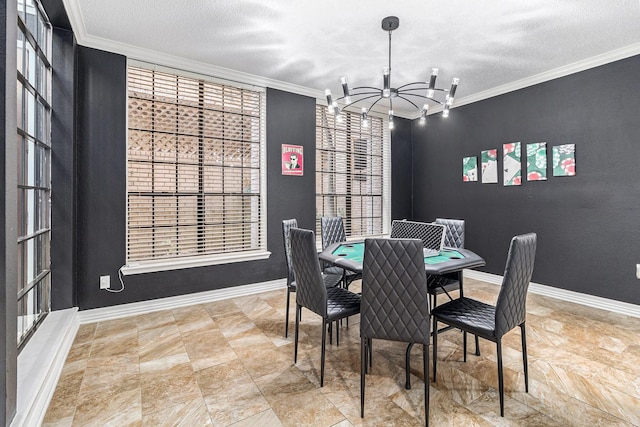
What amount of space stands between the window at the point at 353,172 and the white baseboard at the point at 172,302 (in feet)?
3.82

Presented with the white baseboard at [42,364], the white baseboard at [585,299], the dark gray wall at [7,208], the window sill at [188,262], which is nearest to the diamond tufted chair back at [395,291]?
the dark gray wall at [7,208]

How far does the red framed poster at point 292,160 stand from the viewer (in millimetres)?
4191

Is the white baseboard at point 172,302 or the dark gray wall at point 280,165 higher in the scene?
the dark gray wall at point 280,165

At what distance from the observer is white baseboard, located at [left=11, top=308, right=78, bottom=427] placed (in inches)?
60.8

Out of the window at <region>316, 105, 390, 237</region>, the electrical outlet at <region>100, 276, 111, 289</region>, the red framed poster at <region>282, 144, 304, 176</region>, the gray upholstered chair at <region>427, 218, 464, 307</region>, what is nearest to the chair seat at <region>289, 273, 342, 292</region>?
the gray upholstered chair at <region>427, 218, 464, 307</region>

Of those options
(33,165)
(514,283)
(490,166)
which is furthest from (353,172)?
(33,165)

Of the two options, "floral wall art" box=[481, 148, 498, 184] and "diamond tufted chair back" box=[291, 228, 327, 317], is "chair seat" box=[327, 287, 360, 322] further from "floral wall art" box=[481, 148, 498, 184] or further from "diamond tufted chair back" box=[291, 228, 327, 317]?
"floral wall art" box=[481, 148, 498, 184]

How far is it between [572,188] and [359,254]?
292 centimetres

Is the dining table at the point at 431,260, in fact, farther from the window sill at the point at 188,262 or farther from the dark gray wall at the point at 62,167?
the dark gray wall at the point at 62,167

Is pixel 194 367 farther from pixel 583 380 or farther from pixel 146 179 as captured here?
pixel 583 380

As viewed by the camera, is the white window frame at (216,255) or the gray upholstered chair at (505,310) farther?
the white window frame at (216,255)

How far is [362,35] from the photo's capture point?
2.92 m

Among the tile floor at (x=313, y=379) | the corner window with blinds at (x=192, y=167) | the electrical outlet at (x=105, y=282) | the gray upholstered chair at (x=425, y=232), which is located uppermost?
the corner window with blinds at (x=192, y=167)

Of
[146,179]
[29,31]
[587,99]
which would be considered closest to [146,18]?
[29,31]
